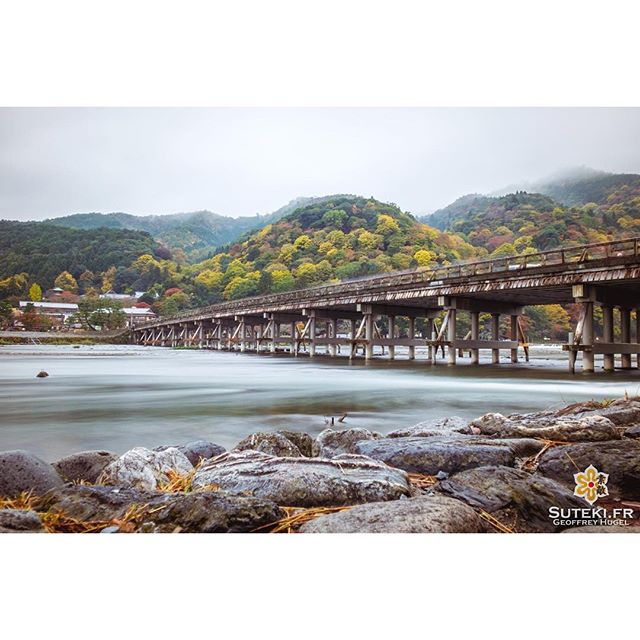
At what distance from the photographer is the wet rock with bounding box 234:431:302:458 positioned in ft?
10.8

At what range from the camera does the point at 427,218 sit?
487cm

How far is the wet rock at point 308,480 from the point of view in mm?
2457

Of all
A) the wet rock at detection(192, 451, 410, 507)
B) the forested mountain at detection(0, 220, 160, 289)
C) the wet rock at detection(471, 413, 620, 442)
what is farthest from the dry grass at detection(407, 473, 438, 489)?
the forested mountain at detection(0, 220, 160, 289)

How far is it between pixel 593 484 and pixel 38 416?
3610 mm

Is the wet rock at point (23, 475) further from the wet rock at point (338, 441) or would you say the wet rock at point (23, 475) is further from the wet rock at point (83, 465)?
the wet rock at point (338, 441)

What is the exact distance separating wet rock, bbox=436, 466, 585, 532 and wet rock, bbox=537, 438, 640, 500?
0.22 meters

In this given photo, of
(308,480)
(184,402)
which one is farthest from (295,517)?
(184,402)

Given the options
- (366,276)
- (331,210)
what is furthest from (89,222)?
(366,276)

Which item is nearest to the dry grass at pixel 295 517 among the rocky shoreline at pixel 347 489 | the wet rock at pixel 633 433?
the rocky shoreline at pixel 347 489

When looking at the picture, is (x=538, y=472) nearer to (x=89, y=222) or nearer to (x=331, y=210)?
(x=331, y=210)

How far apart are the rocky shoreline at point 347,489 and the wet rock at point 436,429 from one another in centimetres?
41

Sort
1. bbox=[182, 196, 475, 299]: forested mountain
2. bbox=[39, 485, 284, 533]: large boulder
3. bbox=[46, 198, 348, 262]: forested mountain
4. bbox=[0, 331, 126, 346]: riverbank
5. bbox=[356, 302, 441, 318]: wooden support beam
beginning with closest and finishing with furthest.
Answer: bbox=[39, 485, 284, 533]: large boulder → bbox=[0, 331, 126, 346]: riverbank → bbox=[46, 198, 348, 262]: forested mountain → bbox=[182, 196, 475, 299]: forested mountain → bbox=[356, 302, 441, 318]: wooden support beam

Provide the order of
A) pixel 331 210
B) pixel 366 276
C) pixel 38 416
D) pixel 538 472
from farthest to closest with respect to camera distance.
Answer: pixel 366 276
pixel 331 210
pixel 38 416
pixel 538 472

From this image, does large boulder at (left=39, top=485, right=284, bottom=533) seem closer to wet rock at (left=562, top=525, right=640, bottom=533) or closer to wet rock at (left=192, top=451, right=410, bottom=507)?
wet rock at (left=192, top=451, right=410, bottom=507)
